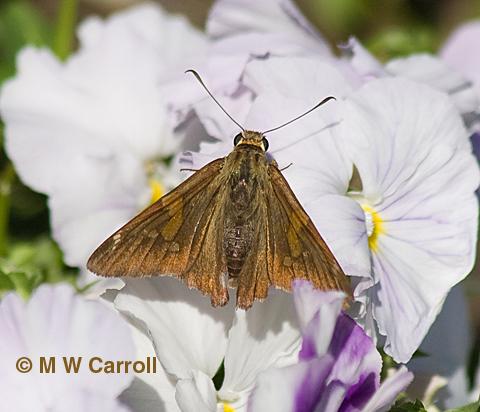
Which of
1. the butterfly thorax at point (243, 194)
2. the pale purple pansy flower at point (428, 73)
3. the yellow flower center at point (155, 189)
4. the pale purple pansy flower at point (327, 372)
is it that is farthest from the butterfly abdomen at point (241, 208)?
the yellow flower center at point (155, 189)

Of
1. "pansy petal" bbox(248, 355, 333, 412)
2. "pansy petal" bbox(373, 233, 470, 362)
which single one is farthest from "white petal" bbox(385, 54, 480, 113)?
"pansy petal" bbox(248, 355, 333, 412)

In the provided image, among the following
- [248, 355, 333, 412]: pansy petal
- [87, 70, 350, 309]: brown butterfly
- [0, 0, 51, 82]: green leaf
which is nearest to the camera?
[248, 355, 333, 412]: pansy petal

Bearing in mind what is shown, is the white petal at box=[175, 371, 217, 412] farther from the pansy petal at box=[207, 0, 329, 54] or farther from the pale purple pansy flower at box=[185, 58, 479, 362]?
the pansy petal at box=[207, 0, 329, 54]

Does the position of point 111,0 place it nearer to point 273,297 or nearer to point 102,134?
point 102,134

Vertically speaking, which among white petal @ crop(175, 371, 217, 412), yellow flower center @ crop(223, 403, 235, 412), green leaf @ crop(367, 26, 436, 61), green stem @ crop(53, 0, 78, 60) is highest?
green stem @ crop(53, 0, 78, 60)

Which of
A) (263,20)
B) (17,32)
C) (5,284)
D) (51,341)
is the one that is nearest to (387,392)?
(51,341)

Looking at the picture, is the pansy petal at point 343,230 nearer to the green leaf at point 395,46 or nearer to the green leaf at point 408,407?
the green leaf at point 408,407

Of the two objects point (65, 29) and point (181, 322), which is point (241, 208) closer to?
point (181, 322)
